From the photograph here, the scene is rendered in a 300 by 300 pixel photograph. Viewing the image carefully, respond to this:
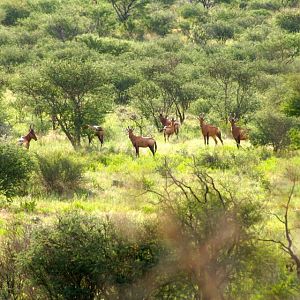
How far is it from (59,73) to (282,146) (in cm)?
982

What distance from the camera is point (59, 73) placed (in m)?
23.1

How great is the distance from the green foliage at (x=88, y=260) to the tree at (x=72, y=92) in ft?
46.4

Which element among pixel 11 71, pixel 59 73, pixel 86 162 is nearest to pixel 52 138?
pixel 59 73

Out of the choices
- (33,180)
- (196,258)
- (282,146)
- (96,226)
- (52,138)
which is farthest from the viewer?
(52,138)

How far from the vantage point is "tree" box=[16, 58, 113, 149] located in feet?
75.8

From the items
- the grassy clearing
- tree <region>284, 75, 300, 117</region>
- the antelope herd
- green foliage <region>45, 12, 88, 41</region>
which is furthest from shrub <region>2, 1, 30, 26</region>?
tree <region>284, 75, 300, 117</region>

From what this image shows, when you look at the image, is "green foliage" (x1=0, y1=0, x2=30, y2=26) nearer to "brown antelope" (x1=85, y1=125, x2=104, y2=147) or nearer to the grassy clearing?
the grassy clearing

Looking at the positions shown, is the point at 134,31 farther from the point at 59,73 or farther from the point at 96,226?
the point at 96,226

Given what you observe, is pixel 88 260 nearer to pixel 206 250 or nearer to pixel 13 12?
pixel 206 250

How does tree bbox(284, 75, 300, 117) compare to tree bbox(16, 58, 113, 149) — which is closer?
tree bbox(284, 75, 300, 117)

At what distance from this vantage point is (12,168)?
1421cm

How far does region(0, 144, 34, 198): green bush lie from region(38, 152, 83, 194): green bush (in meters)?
1.52

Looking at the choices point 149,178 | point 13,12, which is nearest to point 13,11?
point 13,12

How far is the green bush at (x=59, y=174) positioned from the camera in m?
16.4
